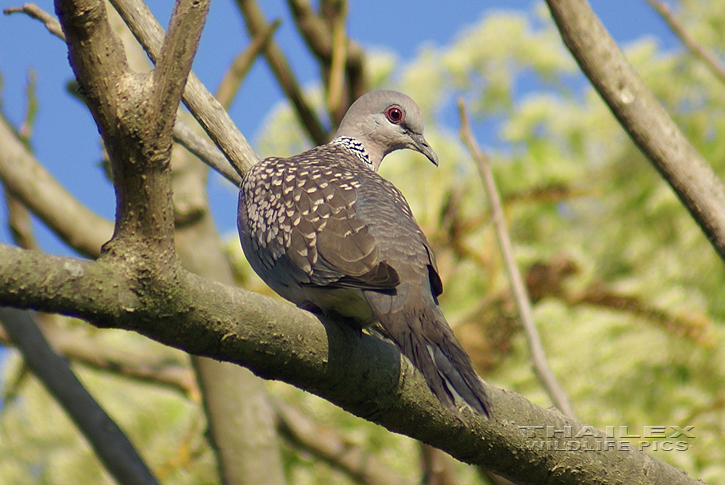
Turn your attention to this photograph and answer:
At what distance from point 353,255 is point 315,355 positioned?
0.56m

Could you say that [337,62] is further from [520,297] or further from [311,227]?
[311,227]

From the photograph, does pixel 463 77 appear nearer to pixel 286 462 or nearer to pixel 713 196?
pixel 286 462

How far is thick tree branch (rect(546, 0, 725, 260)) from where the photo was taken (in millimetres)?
3525

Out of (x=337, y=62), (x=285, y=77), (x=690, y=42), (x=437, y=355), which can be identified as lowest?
(x=437, y=355)

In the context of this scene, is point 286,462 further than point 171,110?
Yes

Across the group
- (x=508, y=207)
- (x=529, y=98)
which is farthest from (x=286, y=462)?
(x=529, y=98)

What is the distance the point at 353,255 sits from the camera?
283cm

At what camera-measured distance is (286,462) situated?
806cm

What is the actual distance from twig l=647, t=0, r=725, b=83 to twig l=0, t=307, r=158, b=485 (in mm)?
4000

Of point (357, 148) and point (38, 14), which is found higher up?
point (357, 148)

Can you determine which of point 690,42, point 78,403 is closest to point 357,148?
point 690,42

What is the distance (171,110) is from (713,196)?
104 inches

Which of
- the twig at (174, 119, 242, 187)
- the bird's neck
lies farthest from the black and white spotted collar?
the twig at (174, 119, 242, 187)

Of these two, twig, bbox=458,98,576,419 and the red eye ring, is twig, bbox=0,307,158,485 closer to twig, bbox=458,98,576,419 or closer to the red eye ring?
twig, bbox=458,98,576,419
